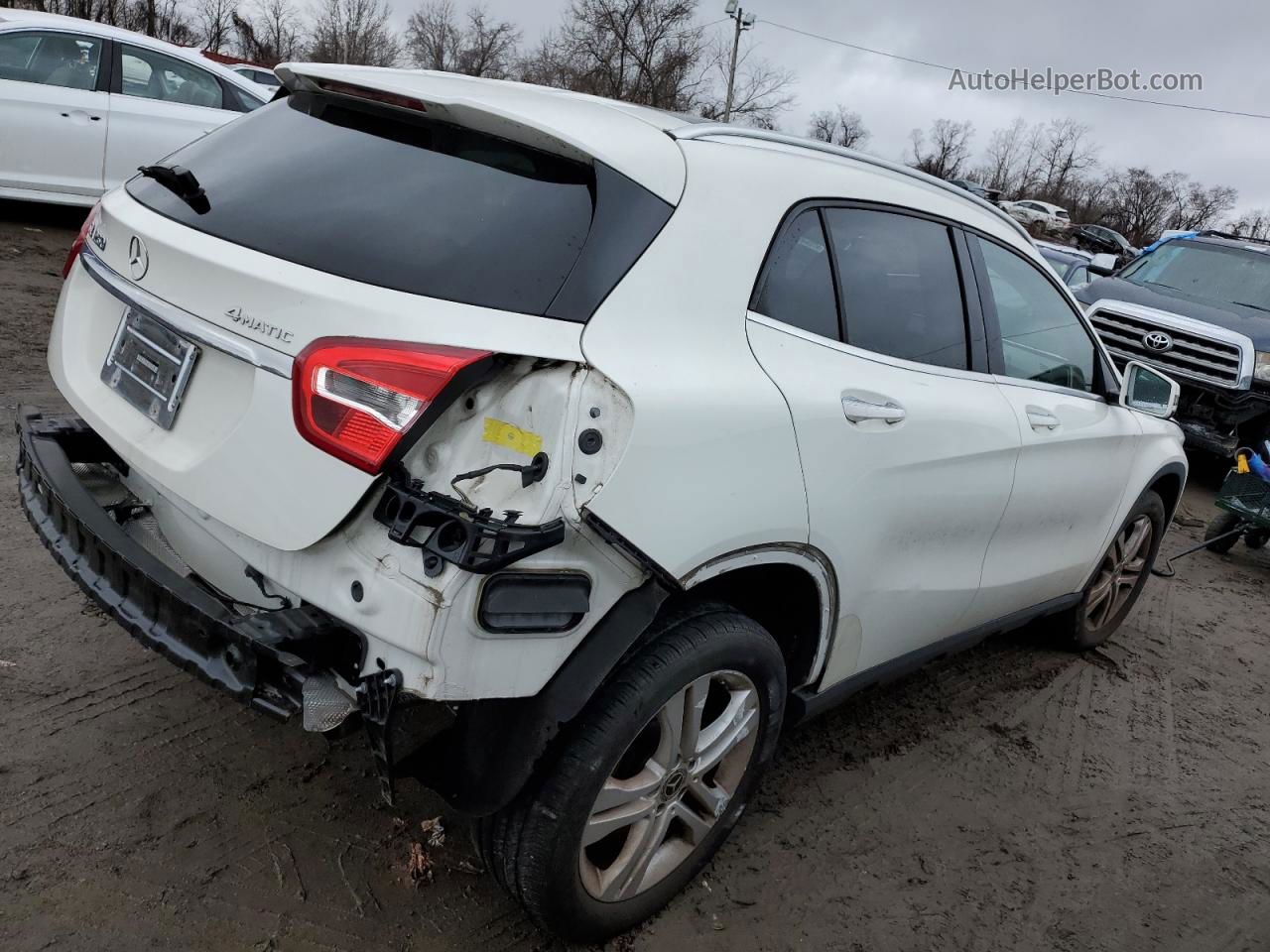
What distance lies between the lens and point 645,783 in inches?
89.2

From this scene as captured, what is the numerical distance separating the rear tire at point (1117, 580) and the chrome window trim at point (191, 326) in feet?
11.6

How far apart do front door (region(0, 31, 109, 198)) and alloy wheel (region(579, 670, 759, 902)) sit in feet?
25.0

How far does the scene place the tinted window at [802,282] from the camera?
7.73 ft

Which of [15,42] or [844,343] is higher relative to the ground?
[15,42]

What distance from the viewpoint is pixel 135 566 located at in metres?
2.10

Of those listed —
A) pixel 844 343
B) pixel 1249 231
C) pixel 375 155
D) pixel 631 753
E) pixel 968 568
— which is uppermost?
pixel 1249 231

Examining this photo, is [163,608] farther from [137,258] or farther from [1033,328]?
[1033,328]

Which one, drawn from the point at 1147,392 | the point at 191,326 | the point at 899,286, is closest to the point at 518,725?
the point at 191,326

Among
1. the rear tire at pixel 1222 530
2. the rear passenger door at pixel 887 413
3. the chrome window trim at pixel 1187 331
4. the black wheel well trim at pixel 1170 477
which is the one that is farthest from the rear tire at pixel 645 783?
the chrome window trim at pixel 1187 331

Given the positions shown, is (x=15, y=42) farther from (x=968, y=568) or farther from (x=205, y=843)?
(x=968, y=568)

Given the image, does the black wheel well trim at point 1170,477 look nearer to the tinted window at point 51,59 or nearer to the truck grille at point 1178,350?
the truck grille at point 1178,350

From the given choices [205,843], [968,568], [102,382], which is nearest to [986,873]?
[968,568]

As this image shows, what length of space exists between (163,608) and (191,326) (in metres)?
0.59

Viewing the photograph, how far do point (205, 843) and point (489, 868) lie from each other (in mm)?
799
